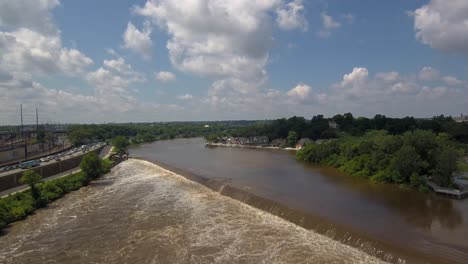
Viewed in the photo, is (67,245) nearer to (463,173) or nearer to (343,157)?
(343,157)

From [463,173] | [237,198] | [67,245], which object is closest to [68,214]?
[67,245]

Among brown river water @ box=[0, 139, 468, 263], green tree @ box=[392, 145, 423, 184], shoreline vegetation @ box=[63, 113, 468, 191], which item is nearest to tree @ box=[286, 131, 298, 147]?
shoreline vegetation @ box=[63, 113, 468, 191]

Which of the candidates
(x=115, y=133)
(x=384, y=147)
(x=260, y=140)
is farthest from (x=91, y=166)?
(x=115, y=133)

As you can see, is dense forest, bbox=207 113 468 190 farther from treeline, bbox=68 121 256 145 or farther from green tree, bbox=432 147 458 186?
treeline, bbox=68 121 256 145

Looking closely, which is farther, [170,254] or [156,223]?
[156,223]

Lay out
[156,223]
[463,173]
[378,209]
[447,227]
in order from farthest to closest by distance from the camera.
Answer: [463,173] → [378,209] → [156,223] → [447,227]

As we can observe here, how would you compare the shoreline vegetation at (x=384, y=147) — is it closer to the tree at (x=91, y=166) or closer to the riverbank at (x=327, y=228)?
the riverbank at (x=327, y=228)
